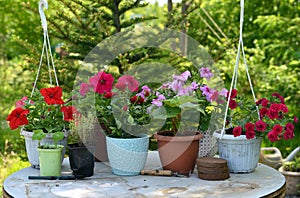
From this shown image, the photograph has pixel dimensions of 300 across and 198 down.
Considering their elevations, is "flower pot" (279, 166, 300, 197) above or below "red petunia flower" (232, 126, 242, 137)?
below

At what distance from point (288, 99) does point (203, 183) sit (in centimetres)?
304

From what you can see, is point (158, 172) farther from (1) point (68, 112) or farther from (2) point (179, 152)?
(1) point (68, 112)

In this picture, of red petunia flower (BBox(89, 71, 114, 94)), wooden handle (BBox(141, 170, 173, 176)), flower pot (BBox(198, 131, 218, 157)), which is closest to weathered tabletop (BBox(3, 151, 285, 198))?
wooden handle (BBox(141, 170, 173, 176))

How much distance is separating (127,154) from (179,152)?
0.23 meters

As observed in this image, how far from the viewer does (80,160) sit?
2.04 metres

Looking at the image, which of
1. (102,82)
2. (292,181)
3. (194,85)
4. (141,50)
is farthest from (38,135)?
(292,181)

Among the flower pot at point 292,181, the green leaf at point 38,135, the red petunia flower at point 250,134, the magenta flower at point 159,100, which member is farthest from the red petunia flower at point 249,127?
the flower pot at point 292,181

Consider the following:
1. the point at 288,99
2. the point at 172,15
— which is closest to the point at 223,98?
the point at 172,15

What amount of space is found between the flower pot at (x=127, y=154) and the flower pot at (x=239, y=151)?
1.15ft

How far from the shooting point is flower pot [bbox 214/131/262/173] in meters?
2.10

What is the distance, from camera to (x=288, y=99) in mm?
4754

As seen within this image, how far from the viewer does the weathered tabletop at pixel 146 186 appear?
71.1 inches

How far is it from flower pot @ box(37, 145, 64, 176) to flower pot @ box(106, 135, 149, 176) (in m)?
0.22

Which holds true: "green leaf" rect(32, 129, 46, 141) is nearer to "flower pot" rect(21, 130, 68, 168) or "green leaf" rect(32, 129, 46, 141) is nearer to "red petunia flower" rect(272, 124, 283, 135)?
"flower pot" rect(21, 130, 68, 168)
